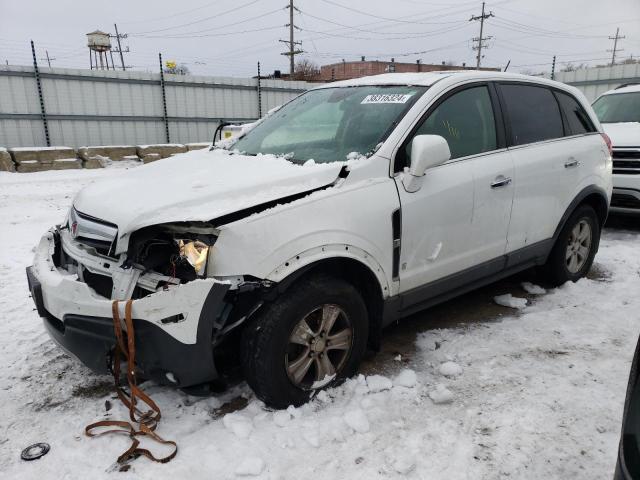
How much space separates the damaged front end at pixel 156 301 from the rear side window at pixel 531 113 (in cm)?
258

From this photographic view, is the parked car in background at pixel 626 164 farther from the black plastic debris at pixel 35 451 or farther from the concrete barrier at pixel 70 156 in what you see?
the concrete barrier at pixel 70 156

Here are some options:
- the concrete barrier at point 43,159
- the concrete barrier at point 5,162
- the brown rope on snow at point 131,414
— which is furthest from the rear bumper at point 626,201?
the concrete barrier at point 5,162

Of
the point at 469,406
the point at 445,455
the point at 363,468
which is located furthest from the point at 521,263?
the point at 363,468

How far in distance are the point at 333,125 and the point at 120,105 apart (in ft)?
44.8

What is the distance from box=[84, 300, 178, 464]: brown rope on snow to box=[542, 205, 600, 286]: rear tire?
11.5ft

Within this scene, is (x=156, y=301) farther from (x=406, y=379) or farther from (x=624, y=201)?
(x=624, y=201)

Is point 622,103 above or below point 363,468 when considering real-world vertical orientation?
above

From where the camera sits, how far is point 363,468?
2.30 metres

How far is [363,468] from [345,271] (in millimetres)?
1045

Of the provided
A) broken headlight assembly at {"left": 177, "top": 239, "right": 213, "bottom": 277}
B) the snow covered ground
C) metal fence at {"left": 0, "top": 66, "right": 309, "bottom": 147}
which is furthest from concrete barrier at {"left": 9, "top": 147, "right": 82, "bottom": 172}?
broken headlight assembly at {"left": 177, "top": 239, "right": 213, "bottom": 277}

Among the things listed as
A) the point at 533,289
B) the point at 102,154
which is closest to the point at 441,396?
the point at 533,289

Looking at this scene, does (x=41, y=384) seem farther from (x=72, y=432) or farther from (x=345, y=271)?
(x=345, y=271)

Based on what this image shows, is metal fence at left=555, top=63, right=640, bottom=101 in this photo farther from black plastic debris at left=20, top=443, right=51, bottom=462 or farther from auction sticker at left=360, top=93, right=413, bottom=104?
black plastic debris at left=20, top=443, right=51, bottom=462

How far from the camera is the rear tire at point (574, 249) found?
14.3 feet
